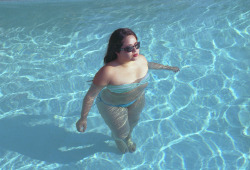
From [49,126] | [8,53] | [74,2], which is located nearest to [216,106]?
[49,126]

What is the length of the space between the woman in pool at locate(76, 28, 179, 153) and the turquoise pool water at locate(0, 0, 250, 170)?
0.71 m

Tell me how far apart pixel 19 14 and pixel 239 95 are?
5358 mm

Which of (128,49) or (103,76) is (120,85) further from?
(128,49)

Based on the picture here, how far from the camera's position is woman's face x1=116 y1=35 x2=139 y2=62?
2.53 meters

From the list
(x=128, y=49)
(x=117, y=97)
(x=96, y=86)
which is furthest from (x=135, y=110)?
(x=128, y=49)

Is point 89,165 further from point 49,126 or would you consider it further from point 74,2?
point 74,2

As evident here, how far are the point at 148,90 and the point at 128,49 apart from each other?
6.74ft

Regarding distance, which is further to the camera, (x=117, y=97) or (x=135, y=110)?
(x=135, y=110)

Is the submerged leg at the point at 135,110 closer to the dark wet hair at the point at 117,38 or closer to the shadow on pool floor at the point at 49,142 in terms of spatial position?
the shadow on pool floor at the point at 49,142

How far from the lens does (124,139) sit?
3.52 meters

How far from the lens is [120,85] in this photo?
108 inches

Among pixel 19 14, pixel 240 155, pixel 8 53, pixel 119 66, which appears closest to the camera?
pixel 119 66

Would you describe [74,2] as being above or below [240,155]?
above

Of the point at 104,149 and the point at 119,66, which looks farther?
the point at 104,149
